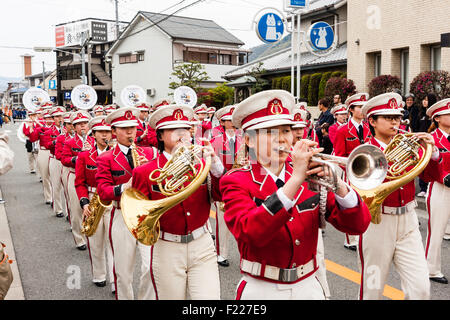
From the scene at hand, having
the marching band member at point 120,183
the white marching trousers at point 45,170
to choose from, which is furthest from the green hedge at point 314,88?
the marching band member at point 120,183

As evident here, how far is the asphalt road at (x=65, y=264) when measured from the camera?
18.5 ft

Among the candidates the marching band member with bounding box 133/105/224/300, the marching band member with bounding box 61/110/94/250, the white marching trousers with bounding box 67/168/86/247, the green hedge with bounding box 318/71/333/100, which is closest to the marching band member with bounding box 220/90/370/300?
the marching band member with bounding box 133/105/224/300

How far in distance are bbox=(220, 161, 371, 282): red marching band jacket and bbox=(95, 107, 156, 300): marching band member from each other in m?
2.10

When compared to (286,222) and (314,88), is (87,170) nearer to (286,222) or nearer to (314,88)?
(286,222)

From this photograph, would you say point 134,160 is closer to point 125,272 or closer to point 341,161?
point 125,272

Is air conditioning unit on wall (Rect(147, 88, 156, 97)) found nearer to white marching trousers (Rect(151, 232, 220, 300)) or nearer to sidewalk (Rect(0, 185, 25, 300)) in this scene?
sidewalk (Rect(0, 185, 25, 300))

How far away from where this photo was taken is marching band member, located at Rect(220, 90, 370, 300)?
2703mm

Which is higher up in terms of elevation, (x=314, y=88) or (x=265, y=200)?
(x=314, y=88)

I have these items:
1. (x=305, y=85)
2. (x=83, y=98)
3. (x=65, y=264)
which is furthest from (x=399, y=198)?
(x=305, y=85)

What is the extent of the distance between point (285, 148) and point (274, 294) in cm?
89

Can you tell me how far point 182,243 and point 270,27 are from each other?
10517mm

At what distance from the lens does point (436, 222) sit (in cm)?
576

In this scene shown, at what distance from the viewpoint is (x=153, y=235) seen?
3.73 meters
